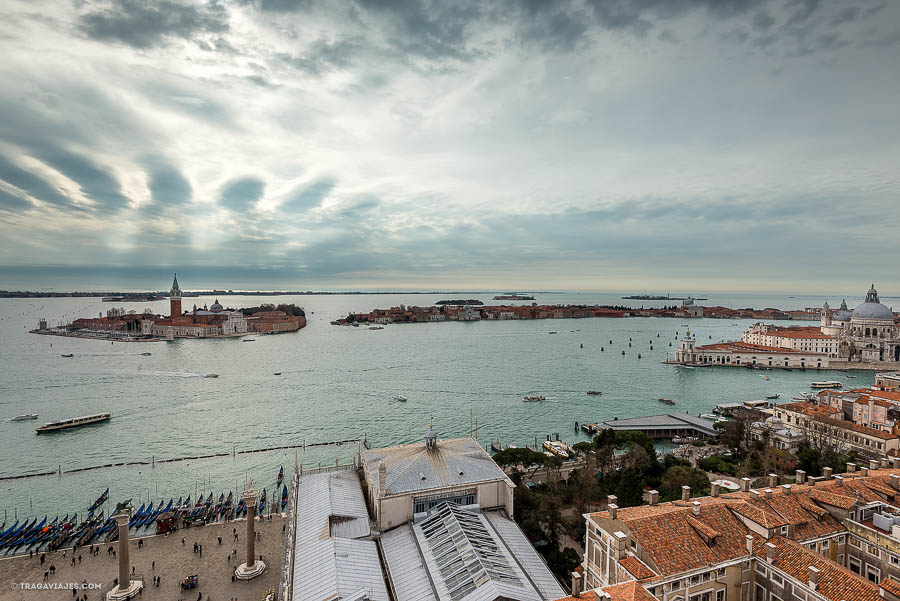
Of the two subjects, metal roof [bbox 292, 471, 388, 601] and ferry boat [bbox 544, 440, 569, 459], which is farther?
ferry boat [bbox 544, 440, 569, 459]

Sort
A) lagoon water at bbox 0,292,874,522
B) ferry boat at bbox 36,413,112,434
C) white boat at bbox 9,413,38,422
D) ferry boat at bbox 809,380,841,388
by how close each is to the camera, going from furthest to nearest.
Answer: ferry boat at bbox 809,380,841,388, white boat at bbox 9,413,38,422, ferry boat at bbox 36,413,112,434, lagoon water at bbox 0,292,874,522

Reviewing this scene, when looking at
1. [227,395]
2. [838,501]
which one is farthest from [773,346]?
[227,395]

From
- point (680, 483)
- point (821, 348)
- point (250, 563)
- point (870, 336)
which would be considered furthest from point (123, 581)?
point (870, 336)

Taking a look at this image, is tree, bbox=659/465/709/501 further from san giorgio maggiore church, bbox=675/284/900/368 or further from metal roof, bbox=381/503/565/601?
san giorgio maggiore church, bbox=675/284/900/368

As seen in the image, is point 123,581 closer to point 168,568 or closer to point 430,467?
point 168,568

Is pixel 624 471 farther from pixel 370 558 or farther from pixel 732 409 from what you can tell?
pixel 732 409

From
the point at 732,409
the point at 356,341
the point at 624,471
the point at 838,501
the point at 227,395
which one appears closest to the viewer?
the point at 838,501

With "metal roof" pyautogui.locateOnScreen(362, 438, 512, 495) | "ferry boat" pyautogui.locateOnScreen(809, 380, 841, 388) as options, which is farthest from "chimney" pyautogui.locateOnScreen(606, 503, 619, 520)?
"ferry boat" pyautogui.locateOnScreen(809, 380, 841, 388)
